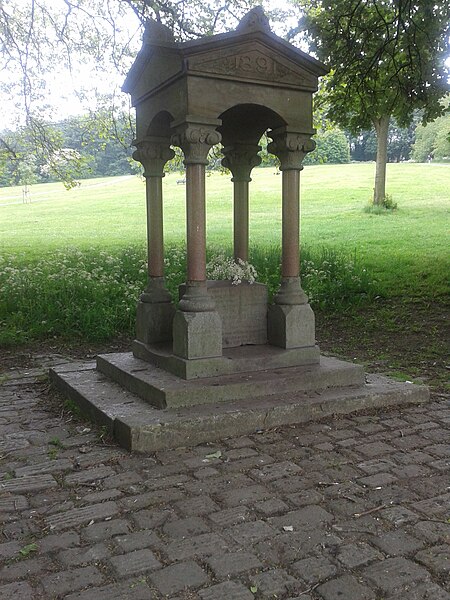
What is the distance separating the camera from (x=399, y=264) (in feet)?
43.3

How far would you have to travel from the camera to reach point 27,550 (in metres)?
3.12

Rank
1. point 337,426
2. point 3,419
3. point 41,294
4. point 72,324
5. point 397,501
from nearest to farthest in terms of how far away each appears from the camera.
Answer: point 397,501 < point 337,426 < point 3,419 < point 72,324 < point 41,294

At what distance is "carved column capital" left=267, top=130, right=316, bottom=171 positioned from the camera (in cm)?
587

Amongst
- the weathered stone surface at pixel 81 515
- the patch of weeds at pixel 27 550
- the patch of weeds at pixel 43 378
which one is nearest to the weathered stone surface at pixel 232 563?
the weathered stone surface at pixel 81 515

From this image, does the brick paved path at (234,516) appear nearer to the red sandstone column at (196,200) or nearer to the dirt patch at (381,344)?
the red sandstone column at (196,200)

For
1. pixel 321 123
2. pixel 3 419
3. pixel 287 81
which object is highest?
pixel 321 123

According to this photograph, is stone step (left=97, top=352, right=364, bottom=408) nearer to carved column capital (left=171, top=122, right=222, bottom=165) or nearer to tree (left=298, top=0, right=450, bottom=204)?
carved column capital (left=171, top=122, right=222, bottom=165)

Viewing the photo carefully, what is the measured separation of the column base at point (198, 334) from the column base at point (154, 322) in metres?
0.90

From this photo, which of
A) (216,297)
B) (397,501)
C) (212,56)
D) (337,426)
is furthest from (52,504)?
(212,56)

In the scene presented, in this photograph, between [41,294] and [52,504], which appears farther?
[41,294]

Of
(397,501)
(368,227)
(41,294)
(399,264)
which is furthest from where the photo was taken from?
(368,227)

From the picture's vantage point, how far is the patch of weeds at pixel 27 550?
10.1 ft

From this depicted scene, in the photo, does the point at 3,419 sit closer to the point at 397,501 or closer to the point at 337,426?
the point at 337,426

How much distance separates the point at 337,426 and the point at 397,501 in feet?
4.68
